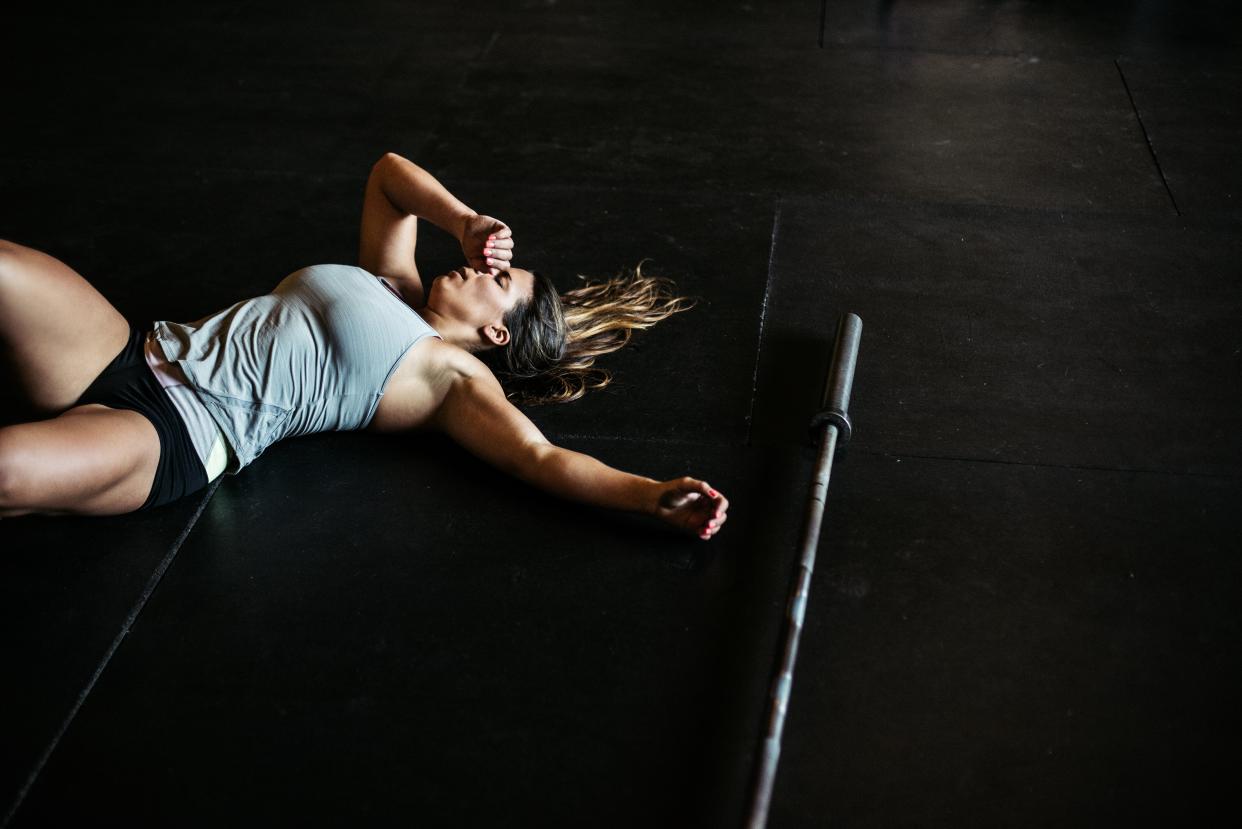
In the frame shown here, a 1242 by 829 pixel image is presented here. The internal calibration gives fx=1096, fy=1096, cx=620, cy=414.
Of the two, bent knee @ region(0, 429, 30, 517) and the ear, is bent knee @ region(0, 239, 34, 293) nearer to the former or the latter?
bent knee @ region(0, 429, 30, 517)

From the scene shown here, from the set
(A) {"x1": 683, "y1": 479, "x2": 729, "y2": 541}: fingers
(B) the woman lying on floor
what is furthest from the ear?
(A) {"x1": 683, "y1": 479, "x2": 729, "y2": 541}: fingers

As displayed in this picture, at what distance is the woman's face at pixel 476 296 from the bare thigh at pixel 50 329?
667 mm

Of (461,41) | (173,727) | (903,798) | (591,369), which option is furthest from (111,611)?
(461,41)

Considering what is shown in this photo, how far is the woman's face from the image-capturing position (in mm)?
2457

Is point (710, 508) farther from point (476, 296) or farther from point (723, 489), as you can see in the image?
point (476, 296)

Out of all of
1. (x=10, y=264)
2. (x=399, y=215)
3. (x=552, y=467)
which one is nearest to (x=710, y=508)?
(x=552, y=467)

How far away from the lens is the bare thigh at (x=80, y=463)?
186 centimetres

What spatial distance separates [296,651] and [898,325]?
1621 millimetres

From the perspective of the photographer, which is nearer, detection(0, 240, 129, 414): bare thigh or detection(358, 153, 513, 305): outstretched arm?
detection(0, 240, 129, 414): bare thigh

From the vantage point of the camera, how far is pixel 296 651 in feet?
6.40

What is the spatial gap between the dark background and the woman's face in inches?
10.6

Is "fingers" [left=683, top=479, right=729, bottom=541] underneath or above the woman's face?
underneath

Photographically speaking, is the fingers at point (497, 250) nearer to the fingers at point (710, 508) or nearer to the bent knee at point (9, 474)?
the fingers at point (710, 508)

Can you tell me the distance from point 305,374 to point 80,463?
0.47 metres
